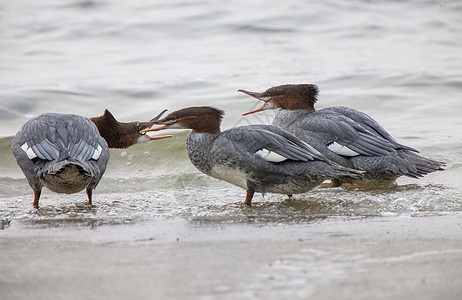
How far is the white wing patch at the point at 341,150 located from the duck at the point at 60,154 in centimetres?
231

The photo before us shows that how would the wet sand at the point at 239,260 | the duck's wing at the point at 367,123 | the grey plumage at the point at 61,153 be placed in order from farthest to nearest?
the duck's wing at the point at 367,123
the grey plumage at the point at 61,153
the wet sand at the point at 239,260

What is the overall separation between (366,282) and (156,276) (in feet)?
3.35

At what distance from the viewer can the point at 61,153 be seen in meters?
5.45

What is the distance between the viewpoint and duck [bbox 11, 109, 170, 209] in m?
5.37

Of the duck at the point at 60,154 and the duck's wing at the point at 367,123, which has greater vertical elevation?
the duck's wing at the point at 367,123

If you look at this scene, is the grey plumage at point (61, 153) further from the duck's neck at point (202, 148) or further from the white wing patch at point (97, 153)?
the duck's neck at point (202, 148)

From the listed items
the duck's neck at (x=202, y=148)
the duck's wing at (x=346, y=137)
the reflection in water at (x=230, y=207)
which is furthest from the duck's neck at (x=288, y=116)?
the duck's neck at (x=202, y=148)

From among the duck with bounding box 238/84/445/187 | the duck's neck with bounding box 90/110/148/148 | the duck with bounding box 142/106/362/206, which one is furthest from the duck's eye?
the duck with bounding box 238/84/445/187

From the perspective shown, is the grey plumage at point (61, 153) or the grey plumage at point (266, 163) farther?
the grey plumage at point (266, 163)

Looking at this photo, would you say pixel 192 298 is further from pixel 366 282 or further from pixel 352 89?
pixel 352 89

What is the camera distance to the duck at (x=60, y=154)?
537 centimetres

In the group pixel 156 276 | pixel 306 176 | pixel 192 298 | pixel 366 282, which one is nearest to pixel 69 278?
pixel 156 276

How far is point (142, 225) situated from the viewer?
4.68m

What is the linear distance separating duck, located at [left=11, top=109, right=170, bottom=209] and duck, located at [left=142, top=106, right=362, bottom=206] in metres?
0.89
